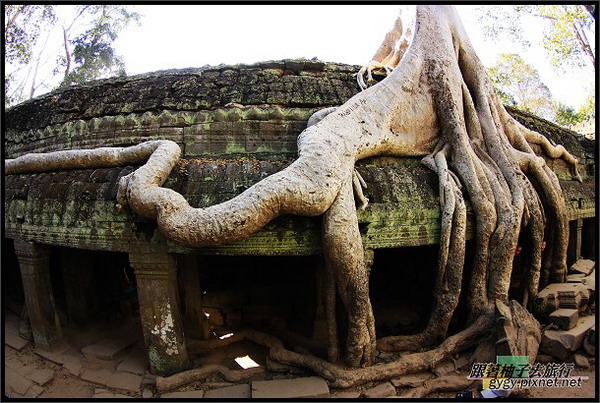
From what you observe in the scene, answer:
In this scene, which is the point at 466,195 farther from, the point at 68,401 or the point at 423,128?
the point at 68,401

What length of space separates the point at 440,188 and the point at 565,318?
2037mm

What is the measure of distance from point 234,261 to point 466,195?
390cm

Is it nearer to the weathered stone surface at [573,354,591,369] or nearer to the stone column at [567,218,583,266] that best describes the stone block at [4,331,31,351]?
the weathered stone surface at [573,354,591,369]

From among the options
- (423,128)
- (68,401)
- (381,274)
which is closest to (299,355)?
(68,401)

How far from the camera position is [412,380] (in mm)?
3680

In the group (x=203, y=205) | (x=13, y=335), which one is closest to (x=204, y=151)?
(x=203, y=205)

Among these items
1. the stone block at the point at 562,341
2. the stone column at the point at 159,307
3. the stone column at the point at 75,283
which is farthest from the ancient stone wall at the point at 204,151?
the stone block at the point at 562,341

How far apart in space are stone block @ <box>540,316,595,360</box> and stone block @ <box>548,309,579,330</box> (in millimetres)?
58

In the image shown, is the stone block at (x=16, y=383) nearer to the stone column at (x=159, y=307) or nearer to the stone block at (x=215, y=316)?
the stone column at (x=159, y=307)

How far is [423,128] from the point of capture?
4.77 m

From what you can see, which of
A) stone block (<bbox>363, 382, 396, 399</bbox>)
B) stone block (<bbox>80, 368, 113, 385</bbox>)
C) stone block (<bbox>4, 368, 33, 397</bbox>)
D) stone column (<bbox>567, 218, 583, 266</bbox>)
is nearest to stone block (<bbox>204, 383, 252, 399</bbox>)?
stone block (<bbox>363, 382, 396, 399</bbox>)

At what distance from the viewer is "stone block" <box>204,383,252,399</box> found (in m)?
3.53

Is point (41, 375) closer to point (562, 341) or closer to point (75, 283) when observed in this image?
point (75, 283)

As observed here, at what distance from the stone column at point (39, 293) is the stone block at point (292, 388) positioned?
10.2ft
